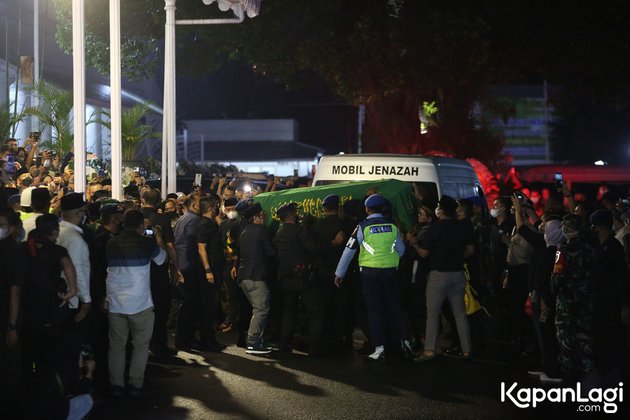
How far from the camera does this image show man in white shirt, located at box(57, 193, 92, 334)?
9.05m

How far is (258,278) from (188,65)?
22860 mm

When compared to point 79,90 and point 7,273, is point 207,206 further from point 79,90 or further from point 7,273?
point 7,273

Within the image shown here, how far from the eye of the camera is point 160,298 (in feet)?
36.5

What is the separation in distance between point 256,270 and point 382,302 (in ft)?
4.87

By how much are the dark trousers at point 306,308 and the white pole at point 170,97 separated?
8444mm

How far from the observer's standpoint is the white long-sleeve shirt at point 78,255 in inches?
356

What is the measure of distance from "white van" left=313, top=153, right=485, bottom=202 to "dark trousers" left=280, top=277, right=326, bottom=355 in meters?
2.87

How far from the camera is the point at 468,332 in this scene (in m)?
11.5

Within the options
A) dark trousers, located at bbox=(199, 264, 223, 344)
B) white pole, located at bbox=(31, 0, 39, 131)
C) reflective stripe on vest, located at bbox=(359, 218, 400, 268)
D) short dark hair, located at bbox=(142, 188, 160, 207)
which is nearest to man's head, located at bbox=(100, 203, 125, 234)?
short dark hair, located at bbox=(142, 188, 160, 207)

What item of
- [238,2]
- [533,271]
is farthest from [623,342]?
[238,2]

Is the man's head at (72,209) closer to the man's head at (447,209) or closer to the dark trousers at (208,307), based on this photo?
the dark trousers at (208,307)

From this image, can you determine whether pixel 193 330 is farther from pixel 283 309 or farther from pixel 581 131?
pixel 581 131

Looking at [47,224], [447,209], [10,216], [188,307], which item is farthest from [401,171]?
[10,216]

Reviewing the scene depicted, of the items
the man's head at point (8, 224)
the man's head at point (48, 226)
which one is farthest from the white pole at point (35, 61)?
the man's head at point (8, 224)
